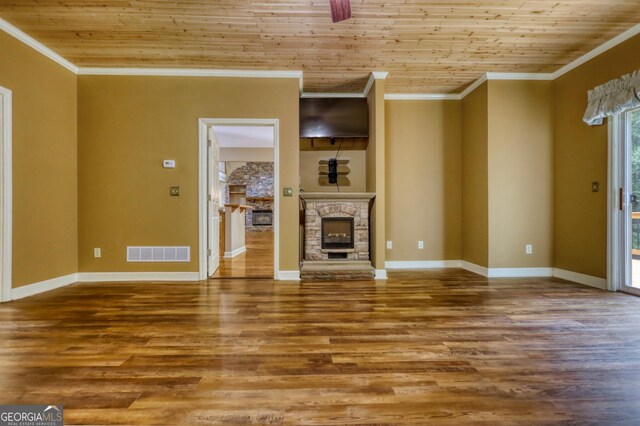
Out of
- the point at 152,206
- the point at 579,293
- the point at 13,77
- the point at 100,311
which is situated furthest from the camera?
the point at 152,206

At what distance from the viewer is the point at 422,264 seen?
489cm

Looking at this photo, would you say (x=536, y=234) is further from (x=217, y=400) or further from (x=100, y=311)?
(x=100, y=311)

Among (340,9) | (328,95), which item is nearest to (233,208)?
(328,95)

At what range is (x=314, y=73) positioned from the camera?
4.12 meters

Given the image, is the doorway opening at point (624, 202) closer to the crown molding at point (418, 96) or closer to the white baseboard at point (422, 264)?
the white baseboard at point (422, 264)

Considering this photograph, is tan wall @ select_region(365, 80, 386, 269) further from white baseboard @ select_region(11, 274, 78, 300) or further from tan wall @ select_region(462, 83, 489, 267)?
white baseboard @ select_region(11, 274, 78, 300)

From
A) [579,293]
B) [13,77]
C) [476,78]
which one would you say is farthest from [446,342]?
[13,77]

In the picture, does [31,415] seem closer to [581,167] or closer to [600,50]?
[581,167]

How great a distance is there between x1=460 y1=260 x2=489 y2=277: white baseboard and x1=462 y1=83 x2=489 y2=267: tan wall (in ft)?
Answer: 0.17

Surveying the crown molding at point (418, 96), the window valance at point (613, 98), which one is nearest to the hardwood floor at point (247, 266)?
the crown molding at point (418, 96)

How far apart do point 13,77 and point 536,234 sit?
247 inches

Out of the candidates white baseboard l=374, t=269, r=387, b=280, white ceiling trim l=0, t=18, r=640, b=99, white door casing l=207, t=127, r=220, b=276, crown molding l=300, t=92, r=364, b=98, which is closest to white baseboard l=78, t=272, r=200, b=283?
white door casing l=207, t=127, r=220, b=276

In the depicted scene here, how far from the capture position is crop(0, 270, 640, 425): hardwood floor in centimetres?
141

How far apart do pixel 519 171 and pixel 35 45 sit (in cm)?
588
